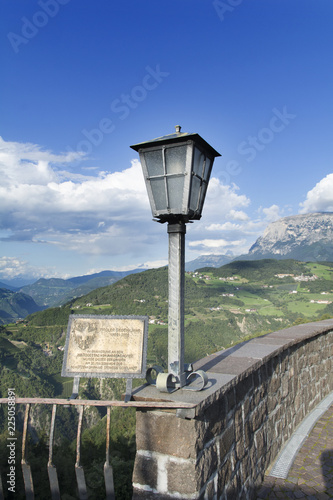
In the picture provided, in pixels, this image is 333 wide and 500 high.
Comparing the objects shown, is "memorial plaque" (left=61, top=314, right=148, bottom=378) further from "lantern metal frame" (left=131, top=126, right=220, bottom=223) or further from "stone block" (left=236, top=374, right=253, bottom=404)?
"stone block" (left=236, top=374, right=253, bottom=404)

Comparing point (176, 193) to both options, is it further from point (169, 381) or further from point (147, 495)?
point (147, 495)

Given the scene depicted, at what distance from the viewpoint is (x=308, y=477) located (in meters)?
2.80

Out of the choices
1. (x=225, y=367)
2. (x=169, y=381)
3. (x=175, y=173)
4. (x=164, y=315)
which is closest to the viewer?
(x=169, y=381)

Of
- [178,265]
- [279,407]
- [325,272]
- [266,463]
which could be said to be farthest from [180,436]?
[325,272]

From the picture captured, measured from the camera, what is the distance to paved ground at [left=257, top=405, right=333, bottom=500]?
260 cm

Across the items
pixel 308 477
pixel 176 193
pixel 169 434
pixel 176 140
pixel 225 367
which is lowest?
pixel 308 477

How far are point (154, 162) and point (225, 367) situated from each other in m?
1.73

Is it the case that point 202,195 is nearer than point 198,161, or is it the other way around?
point 198,161

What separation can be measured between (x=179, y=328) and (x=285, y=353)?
1.97m

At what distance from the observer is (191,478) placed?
1.79 metres

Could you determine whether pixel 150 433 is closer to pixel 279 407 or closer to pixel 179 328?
pixel 179 328

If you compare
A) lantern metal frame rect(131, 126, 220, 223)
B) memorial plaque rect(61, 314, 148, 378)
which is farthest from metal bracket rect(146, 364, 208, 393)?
lantern metal frame rect(131, 126, 220, 223)

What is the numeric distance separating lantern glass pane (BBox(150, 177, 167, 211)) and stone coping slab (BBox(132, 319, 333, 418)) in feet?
3.97

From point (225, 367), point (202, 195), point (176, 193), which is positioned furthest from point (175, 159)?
point (225, 367)
